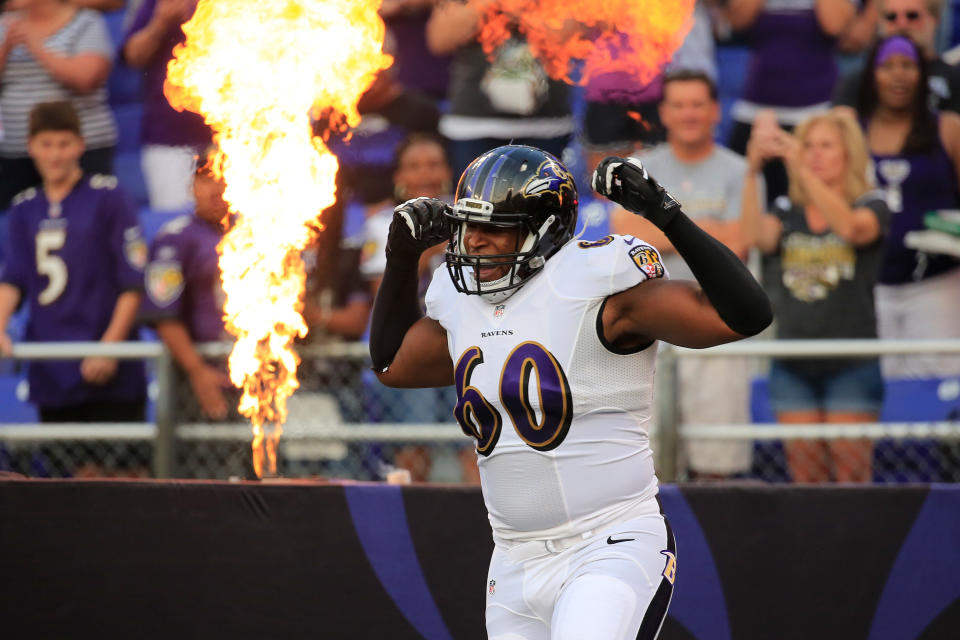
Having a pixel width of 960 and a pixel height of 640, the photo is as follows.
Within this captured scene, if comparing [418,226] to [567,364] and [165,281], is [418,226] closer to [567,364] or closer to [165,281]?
[567,364]

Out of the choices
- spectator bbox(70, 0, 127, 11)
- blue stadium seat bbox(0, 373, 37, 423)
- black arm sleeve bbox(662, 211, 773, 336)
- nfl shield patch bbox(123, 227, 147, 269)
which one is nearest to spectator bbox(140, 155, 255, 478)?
nfl shield patch bbox(123, 227, 147, 269)

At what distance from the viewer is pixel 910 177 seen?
275 inches

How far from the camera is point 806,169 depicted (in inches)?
259

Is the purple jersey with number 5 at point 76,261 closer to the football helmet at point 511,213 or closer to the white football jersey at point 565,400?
the football helmet at point 511,213

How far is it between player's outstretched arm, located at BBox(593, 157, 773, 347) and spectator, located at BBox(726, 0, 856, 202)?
13.9 feet

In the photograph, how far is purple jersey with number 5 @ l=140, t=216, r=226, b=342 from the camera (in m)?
6.49

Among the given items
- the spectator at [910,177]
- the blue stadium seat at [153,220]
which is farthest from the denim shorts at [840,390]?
the blue stadium seat at [153,220]

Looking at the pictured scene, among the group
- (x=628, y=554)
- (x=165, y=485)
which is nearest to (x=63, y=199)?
(x=165, y=485)

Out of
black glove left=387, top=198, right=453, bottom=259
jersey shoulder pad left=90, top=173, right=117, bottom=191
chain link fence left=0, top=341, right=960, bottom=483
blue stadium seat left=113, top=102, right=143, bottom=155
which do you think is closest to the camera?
black glove left=387, top=198, right=453, bottom=259

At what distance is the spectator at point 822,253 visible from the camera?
6.32m

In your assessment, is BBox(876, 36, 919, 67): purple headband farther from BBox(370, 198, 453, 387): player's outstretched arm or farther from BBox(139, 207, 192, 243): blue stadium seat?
BBox(139, 207, 192, 243): blue stadium seat

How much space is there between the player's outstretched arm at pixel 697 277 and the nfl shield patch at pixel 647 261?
11 centimetres

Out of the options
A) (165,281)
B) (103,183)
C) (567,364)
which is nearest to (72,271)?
(103,183)

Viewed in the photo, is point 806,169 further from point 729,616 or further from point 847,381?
point 729,616
